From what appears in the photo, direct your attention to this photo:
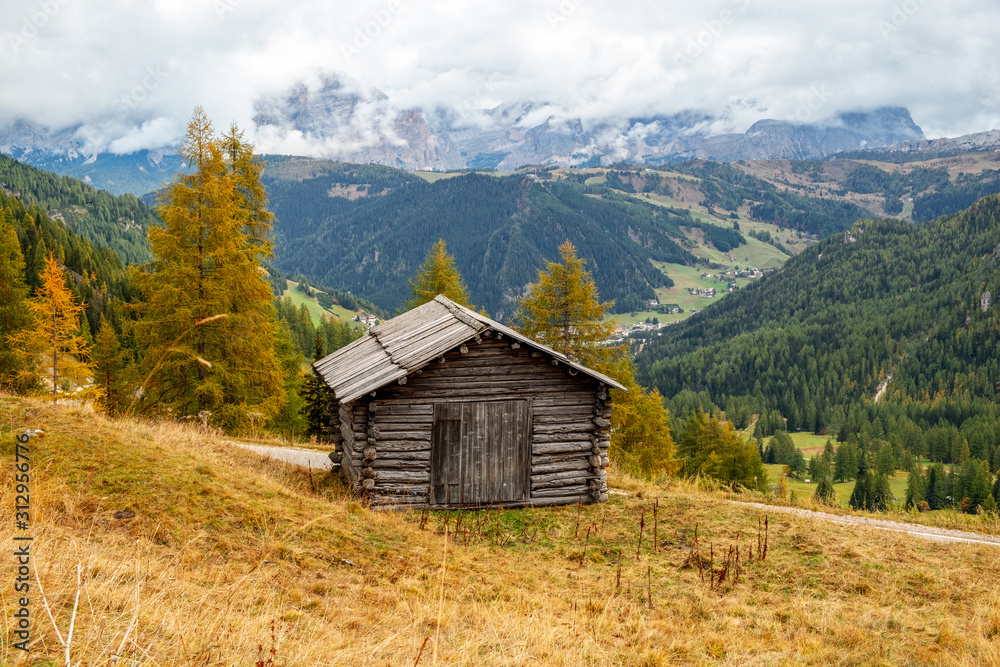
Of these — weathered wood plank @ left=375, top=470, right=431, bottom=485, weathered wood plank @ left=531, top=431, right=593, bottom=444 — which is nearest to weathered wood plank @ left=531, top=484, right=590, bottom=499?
weathered wood plank @ left=531, top=431, right=593, bottom=444

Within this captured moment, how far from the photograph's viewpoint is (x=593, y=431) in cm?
1766

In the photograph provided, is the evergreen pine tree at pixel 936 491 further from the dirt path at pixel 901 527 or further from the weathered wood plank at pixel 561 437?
the weathered wood plank at pixel 561 437

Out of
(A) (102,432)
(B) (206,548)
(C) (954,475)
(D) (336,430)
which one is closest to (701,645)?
(B) (206,548)

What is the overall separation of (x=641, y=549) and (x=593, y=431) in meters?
4.66

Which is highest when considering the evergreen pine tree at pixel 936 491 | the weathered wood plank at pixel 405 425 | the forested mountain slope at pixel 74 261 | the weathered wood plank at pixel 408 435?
the forested mountain slope at pixel 74 261

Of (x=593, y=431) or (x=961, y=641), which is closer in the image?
(x=961, y=641)

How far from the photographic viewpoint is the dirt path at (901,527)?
1510 centimetres

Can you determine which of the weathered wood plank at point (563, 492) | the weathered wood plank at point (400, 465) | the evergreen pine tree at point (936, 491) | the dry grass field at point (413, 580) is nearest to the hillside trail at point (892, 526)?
the dry grass field at point (413, 580)

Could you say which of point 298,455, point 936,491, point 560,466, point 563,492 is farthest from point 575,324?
point 936,491

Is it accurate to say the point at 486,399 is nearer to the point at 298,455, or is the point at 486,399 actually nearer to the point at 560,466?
the point at 560,466

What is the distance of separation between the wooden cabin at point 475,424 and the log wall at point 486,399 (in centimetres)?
3

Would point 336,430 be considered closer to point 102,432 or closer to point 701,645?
point 102,432

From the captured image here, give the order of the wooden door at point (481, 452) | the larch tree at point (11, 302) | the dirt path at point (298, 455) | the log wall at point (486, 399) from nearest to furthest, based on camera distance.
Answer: the log wall at point (486, 399) → the wooden door at point (481, 452) → the dirt path at point (298, 455) → the larch tree at point (11, 302)

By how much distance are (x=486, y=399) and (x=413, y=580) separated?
25.0 ft
